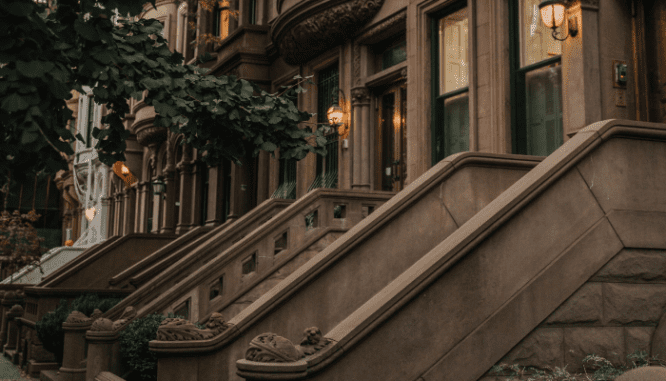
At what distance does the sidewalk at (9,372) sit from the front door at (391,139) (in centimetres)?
689

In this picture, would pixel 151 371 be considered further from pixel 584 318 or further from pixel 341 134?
pixel 341 134

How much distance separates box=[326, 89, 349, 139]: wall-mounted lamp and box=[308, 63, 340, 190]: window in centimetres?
13

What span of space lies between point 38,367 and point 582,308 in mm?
9642

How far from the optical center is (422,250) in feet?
22.8

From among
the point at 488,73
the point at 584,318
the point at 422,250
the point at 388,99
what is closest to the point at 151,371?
the point at 422,250

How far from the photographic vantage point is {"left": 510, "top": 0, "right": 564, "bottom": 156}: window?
30.1 feet

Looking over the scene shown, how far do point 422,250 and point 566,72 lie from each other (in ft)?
10.5

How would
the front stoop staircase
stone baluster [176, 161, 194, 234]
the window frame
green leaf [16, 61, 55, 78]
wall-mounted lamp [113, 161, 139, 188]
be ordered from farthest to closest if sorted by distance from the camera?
wall-mounted lamp [113, 161, 139, 188] → stone baluster [176, 161, 194, 234] → the window frame → the front stoop staircase → green leaf [16, 61, 55, 78]

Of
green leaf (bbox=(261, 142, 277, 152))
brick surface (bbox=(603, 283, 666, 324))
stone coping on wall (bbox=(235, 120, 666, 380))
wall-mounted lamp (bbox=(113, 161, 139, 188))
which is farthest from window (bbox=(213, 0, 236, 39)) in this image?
brick surface (bbox=(603, 283, 666, 324))

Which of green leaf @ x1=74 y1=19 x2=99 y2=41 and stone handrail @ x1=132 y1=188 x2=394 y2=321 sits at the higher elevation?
green leaf @ x1=74 y1=19 x2=99 y2=41

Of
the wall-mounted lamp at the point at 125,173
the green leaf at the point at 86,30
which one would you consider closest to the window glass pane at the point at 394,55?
the green leaf at the point at 86,30

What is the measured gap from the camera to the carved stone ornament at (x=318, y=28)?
41.4ft

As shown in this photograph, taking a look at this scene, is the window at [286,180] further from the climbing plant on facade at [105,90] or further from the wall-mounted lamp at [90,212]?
the wall-mounted lamp at [90,212]

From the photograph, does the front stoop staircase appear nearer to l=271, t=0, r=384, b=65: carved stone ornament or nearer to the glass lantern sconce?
the glass lantern sconce
